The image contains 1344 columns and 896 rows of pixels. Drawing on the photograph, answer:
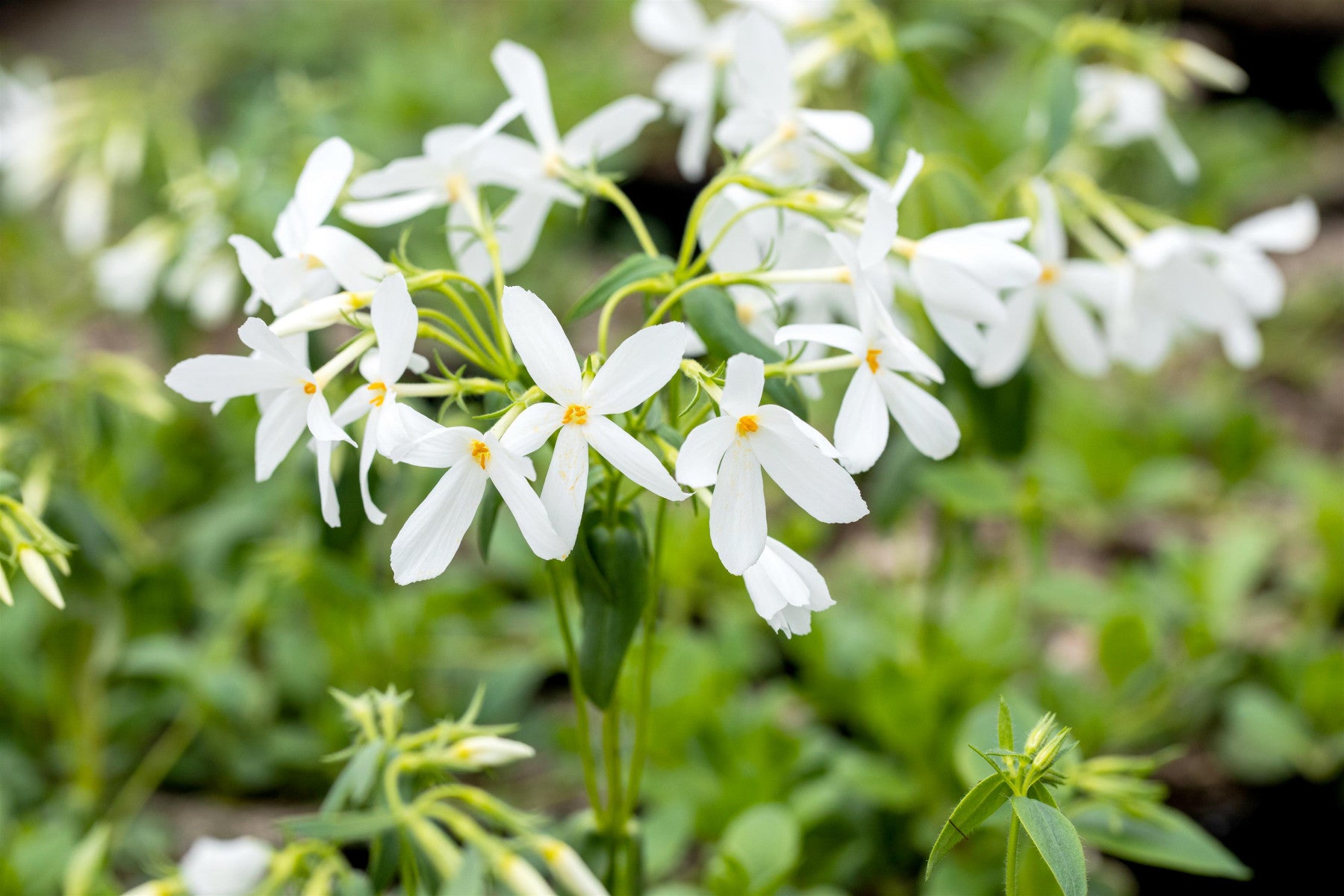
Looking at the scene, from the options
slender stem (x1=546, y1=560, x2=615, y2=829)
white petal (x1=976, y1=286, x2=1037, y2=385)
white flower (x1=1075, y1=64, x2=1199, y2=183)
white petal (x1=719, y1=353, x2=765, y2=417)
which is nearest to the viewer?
white petal (x1=719, y1=353, x2=765, y2=417)

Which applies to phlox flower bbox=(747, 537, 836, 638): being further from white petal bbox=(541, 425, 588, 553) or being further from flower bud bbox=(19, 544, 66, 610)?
flower bud bbox=(19, 544, 66, 610)

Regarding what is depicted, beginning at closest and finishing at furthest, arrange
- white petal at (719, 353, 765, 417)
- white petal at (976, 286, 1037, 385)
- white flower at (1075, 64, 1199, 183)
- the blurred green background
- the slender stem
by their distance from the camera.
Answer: white petal at (719, 353, 765, 417), the slender stem, white petal at (976, 286, 1037, 385), the blurred green background, white flower at (1075, 64, 1199, 183)

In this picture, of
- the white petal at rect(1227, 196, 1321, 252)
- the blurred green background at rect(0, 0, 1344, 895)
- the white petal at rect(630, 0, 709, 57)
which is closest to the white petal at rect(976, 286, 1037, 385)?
the blurred green background at rect(0, 0, 1344, 895)

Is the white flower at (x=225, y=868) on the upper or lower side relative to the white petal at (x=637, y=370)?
lower

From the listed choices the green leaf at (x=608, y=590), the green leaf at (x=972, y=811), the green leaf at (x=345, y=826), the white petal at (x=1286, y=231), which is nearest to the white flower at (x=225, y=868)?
the green leaf at (x=345, y=826)

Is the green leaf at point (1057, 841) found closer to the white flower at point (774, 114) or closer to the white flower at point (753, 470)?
the white flower at point (753, 470)

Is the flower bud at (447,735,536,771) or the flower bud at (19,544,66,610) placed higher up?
the flower bud at (19,544,66,610)

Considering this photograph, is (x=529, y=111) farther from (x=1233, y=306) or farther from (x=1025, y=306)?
(x=1233, y=306)
